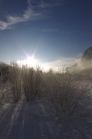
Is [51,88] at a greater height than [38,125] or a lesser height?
greater

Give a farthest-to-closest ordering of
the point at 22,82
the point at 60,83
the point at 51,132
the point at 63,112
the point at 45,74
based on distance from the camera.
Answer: the point at 45,74 → the point at 22,82 → the point at 60,83 → the point at 63,112 → the point at 51,132

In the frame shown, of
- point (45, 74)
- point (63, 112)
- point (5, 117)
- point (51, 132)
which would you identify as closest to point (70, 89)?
point (63, 112)

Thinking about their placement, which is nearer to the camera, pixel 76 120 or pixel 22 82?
pixel 76 120

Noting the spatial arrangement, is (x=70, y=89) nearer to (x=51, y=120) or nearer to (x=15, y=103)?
(x=51, y=120)

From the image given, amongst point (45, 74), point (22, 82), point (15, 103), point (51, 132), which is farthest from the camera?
point (45, 74)

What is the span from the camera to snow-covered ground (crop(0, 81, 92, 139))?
→ 2541mm

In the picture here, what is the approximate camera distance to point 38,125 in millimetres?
2900

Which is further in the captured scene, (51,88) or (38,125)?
(51,88)

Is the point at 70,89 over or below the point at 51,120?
over

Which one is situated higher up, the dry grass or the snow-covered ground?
the dry grass

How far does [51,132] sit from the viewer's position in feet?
8.62

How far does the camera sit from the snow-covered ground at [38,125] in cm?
254

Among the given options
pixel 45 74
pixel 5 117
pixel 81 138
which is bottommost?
pixel 81 138

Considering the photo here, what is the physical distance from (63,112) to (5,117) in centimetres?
126
